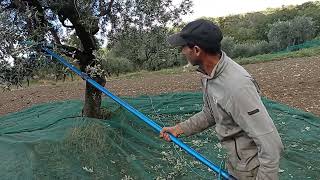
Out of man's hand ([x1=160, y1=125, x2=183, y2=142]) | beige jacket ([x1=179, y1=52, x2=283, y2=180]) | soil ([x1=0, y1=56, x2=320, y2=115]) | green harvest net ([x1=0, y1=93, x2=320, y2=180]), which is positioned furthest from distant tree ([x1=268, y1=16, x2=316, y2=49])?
beige jacket ([x1=179, y1=52, x2=283, y2=180])

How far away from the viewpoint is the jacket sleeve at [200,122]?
122 inches

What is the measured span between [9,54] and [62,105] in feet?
14.9

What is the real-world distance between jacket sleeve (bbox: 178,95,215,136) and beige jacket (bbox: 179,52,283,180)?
21cm

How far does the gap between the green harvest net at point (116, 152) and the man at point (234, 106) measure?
2349 mm

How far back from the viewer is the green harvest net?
15.9 ft

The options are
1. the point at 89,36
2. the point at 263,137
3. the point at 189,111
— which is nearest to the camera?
the point at 263,137

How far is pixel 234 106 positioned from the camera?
243 centimetres

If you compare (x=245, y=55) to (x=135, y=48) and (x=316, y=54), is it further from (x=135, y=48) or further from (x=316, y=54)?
(x=135, y=48)

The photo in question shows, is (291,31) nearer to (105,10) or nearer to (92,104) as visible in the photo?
(105,10)

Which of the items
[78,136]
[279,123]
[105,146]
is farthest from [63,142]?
[279,123]

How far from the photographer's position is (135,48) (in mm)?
7387

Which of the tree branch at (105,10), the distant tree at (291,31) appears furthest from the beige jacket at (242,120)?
the distant tree at (291,31)

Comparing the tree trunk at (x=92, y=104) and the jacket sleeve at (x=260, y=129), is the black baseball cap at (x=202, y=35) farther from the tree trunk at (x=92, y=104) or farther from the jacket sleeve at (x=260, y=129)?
the tree trunk at (x=92, y=104)

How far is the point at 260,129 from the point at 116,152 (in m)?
3.26
